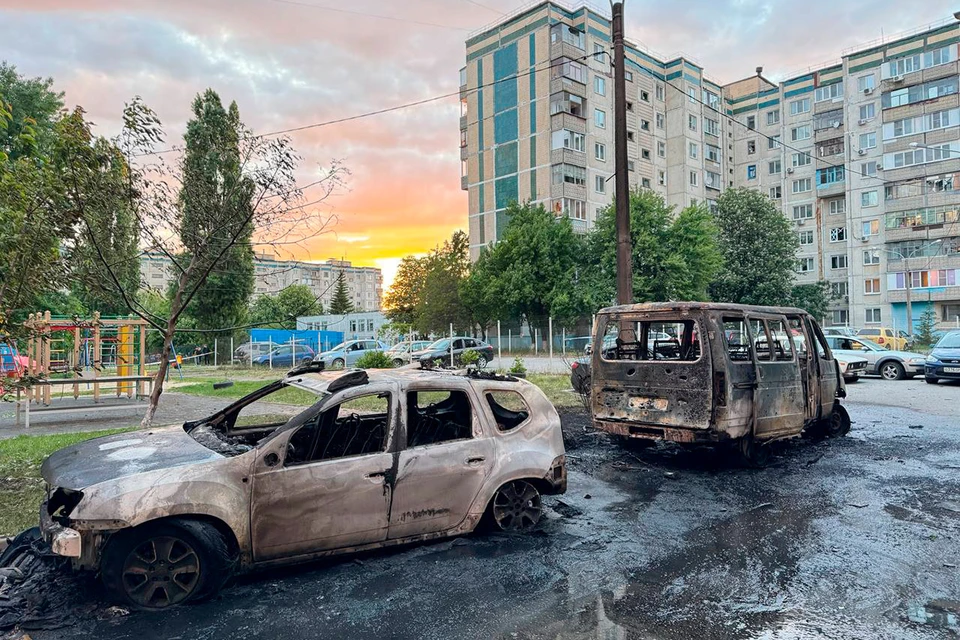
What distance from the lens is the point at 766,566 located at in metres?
4.52

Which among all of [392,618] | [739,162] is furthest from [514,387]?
[739,162]

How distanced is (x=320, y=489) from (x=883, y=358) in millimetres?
20585

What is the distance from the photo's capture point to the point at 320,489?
13.7 ft

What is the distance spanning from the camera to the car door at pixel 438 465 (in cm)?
454

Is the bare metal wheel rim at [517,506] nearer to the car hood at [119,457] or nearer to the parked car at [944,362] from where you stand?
the car hood at [119,457]

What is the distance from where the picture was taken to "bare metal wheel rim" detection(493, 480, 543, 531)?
201 inches

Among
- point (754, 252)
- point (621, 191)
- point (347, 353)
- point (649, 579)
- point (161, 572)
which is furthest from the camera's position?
point (754, 252)

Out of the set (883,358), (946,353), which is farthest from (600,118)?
(946,353)

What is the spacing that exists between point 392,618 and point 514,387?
2295mm

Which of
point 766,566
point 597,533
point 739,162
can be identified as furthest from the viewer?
point 739,162

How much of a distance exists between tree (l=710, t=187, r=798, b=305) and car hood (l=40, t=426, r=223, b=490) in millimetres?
45575

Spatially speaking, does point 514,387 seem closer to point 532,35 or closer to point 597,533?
point 597,533

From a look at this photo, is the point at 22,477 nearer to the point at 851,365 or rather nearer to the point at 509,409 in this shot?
the point at 509,409

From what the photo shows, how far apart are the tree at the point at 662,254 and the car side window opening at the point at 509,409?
1332 inches
